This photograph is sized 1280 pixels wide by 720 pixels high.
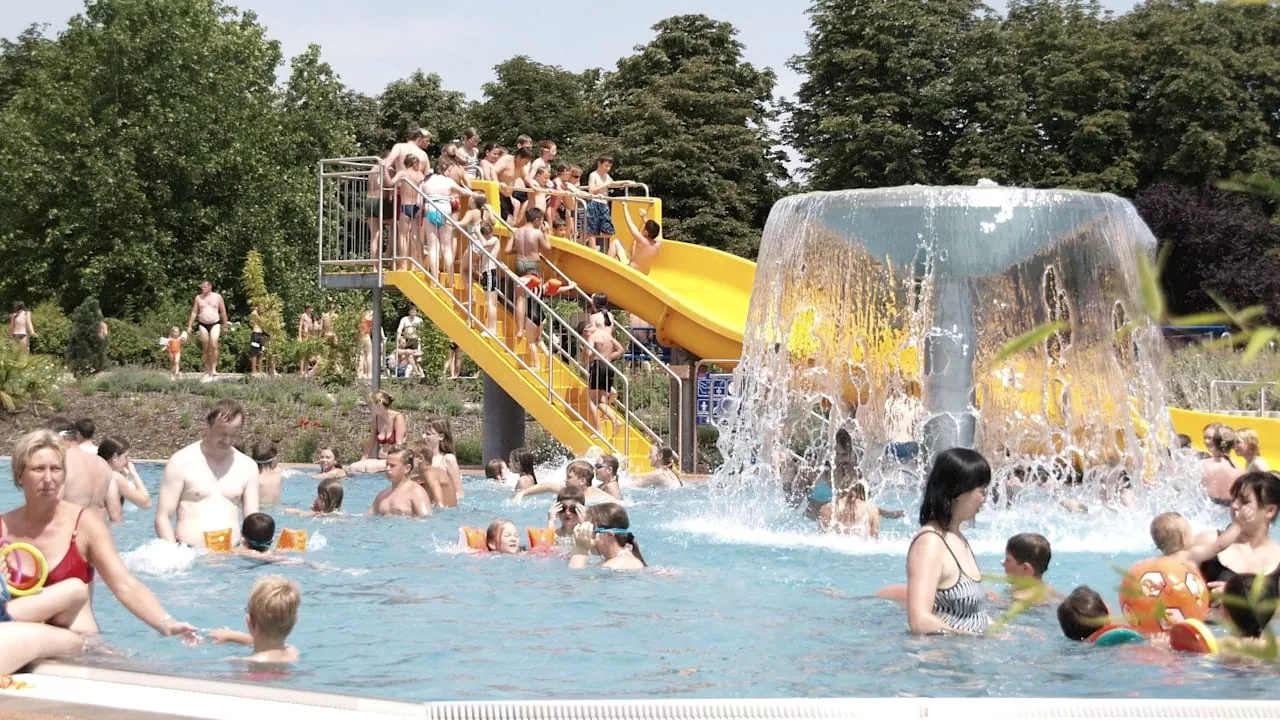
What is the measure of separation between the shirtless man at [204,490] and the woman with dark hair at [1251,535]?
5080 millimetres

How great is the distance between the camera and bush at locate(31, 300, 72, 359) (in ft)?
100

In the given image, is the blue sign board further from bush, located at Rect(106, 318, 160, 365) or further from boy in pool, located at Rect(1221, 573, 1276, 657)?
bush, located at Rect(106, 318, 160, 365)

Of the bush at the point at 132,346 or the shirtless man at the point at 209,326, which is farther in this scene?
the bush at the point at 132,346

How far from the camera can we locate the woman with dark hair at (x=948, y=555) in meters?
6.14

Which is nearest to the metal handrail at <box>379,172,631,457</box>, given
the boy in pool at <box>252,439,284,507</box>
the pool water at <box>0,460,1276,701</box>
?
the pool water at <box>0,460,1276,701</box>

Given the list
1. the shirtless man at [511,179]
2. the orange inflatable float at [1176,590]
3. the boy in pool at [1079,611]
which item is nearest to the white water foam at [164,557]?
the boy in pool at [1079,611]

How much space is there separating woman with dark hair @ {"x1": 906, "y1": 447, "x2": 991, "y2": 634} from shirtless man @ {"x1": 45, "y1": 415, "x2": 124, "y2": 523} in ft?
15.8

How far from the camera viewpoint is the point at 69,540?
20.2 feet

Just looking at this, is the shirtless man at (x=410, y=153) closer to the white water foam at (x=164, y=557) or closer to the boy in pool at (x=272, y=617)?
the white water foam at (x=164, y=557)

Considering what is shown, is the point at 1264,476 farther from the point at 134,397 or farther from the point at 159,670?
the point at 134,397

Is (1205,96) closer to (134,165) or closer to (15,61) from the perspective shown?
(134,165)

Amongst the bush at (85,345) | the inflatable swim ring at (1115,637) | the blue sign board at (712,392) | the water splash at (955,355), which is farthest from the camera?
the bush at (85,345)

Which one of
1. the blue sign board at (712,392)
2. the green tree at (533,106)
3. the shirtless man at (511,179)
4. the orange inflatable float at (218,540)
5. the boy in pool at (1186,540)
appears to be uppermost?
the green tree at (533,106)

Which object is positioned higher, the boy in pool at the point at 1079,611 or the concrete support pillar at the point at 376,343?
the concrete support pillar at the point at 376,343
